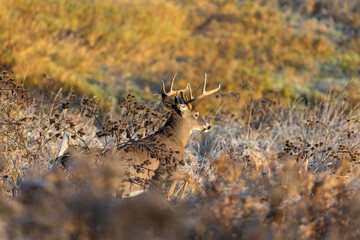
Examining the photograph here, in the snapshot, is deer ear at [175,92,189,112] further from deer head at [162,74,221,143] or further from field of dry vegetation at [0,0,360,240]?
field of dry vegetation at [0,0,360,240]

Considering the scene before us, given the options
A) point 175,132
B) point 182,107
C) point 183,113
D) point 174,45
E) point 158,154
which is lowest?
point 174,45

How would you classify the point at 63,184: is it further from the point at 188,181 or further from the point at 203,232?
the point at 188,181

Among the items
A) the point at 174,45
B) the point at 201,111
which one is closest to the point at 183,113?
the point at 201,111

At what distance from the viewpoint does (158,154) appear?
531 cm

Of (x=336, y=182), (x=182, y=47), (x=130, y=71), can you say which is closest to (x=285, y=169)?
(x=336, y=182)

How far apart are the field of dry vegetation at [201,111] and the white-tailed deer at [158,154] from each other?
21cm

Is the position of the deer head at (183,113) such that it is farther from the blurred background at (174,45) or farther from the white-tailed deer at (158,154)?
the blurred background at (174,45)

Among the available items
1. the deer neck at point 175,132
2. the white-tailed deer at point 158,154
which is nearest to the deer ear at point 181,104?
the white-tailed deer at point 158,154

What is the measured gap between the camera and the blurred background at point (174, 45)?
14.2 m

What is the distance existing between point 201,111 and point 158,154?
681 cm

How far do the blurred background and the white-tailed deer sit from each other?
422 centimetres

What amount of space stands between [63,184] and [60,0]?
17.5 m

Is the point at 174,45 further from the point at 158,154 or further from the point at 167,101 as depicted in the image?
the point at 158,154

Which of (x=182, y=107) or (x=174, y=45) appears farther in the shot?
(x=174, y=45)
